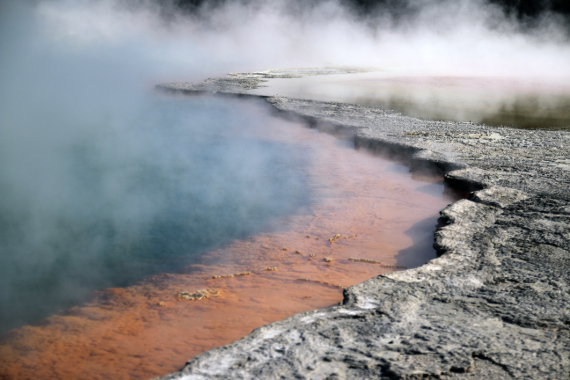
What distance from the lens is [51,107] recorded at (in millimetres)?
10375

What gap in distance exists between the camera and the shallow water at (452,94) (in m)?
7.86

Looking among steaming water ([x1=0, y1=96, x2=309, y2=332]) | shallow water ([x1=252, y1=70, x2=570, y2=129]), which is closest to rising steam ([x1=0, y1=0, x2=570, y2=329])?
steaming water ([x1=0, y1=96, x2=309, y2=332])

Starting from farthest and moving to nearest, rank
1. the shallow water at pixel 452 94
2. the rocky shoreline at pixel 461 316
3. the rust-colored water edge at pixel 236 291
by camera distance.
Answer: the shallow water at pixel 452 94, the rust-colored water edge at pixel 236 291, the rocky shoreline at pixel 461 316

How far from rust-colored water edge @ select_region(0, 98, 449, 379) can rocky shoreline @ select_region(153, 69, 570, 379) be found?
449 millimetres

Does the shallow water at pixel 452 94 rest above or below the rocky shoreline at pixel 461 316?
above

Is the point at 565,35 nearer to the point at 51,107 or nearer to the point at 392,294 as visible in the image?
the point at 51,107

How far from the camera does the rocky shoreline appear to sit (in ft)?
5.93

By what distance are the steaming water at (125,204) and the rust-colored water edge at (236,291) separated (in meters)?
0.25

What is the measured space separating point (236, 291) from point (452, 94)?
31.0 ft

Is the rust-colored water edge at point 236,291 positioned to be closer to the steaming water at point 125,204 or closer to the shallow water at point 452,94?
the steaming water at point 125,204

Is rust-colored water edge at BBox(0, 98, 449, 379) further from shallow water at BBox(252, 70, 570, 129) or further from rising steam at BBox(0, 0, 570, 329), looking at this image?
shallow water at BBox(252, 70, 570, 129)

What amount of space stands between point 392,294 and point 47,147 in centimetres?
616

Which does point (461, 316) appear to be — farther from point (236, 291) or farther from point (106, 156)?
point (106, 156)

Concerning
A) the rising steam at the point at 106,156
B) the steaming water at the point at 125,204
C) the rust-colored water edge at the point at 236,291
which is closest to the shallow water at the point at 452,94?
the rising steam at the point at 106,156
